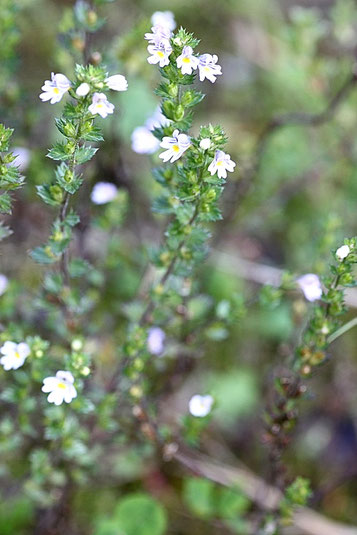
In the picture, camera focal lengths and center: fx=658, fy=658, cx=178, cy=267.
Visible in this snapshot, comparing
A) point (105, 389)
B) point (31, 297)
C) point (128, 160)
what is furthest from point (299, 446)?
point (128, 160)

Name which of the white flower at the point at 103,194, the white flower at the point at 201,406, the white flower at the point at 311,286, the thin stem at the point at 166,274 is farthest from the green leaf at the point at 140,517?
the white flower at the point at 103,194

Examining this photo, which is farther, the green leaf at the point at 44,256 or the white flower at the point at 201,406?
the white flower at the point at 201,406

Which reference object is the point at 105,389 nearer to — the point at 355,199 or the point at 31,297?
the point at 31,297

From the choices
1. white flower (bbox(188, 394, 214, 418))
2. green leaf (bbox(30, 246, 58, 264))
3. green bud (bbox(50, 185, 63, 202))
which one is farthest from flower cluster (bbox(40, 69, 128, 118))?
white flower (bbox(188, 394, 214, 418))

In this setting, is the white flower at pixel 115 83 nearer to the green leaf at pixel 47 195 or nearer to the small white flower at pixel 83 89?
the small white flower at pixel 83 89

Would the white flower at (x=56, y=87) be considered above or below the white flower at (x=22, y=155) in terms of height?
below

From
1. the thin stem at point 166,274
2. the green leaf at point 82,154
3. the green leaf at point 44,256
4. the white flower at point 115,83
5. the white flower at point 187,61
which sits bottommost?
the green leaf at point 44,256
